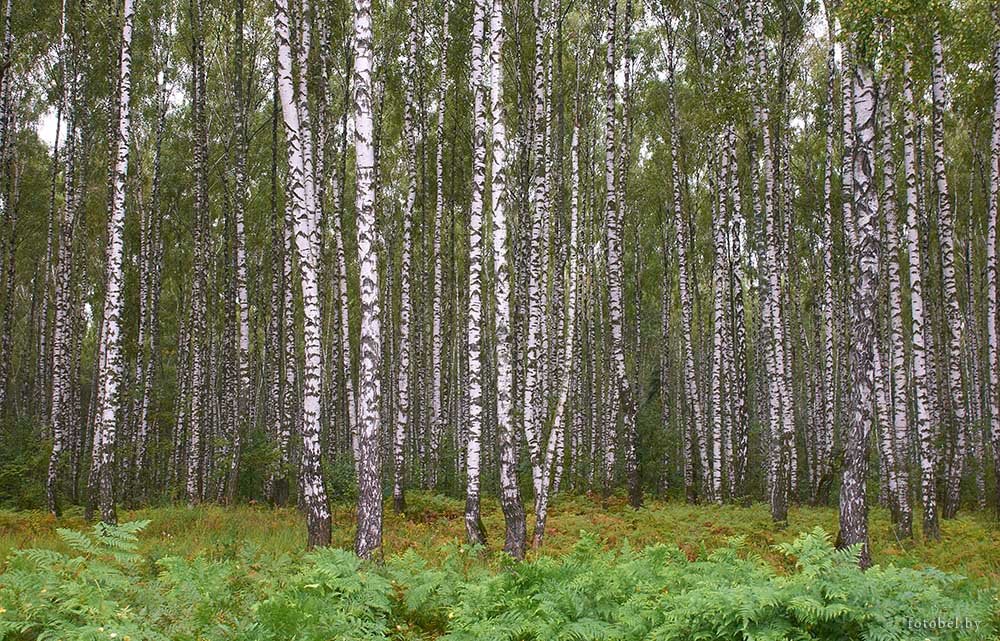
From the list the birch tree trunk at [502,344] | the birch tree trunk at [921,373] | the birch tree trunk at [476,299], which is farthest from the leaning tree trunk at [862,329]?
the birch tree trunk at [476,299]

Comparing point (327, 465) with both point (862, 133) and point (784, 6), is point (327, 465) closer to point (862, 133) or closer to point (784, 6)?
point (862, 133)

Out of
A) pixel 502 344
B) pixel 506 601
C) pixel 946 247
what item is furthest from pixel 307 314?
pixel 946 247

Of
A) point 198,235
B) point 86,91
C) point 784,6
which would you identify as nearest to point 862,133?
point 784,6

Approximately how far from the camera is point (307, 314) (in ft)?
33.2

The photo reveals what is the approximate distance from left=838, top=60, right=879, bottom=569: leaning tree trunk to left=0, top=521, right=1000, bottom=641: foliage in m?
1.80

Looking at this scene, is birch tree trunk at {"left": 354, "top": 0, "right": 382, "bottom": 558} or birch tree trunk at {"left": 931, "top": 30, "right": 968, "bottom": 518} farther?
birch tree trunk at {"left": 931, "top": 30, "right": 968, "bottom": 518}

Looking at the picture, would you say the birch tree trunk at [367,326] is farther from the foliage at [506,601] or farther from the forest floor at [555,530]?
the foliage at [506,601]

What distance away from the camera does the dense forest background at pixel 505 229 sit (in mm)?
10602

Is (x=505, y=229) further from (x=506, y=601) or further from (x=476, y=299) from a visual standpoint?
(x=506, y=601)

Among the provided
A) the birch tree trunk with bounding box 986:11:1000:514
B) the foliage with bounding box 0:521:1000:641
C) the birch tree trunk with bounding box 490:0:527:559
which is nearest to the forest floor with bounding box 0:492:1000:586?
the birch tree trunk with bounding box 490:0:527:559

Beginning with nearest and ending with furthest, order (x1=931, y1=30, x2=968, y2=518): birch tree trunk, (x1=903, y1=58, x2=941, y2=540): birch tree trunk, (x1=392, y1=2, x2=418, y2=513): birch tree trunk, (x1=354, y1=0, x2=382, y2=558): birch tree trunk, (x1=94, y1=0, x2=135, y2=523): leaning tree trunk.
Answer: (x1=354, y1=0, x2=382, y2=558): birch tree trunk
(x1=94, y1=0, x2=135, y2=523): leaning tree trunk
(x1=903, y1=58, x2=941, y2=540): birch tree trunk
(x1=931, y1=30, x2=968, y2=518): birch tree trunk
(x1=392, y1=2, x2=418, y2=513): birch tree trunk

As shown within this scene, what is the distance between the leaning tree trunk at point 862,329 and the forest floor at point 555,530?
0.77 metres

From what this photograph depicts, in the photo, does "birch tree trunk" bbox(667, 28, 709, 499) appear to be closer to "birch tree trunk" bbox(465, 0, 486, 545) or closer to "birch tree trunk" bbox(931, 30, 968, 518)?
"birch tree trunk" bbox(931, 30, 968, 518)

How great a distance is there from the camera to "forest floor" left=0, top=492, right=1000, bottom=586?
1020cm
